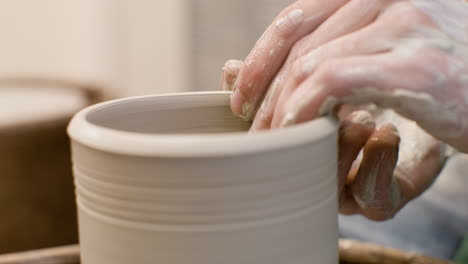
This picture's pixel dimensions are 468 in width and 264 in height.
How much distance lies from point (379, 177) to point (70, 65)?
2.36 meters

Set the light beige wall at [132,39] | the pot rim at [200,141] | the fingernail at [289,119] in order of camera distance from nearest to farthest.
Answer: the pot rim at [200,141], the fingernail at [289,119], the light beige wall at [132,39]

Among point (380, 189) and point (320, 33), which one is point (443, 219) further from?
point (320, 33)

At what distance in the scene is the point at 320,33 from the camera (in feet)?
2.16

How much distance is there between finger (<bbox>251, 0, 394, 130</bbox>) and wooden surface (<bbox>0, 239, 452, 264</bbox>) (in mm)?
290

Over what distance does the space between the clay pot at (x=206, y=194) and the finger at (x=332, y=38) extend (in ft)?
0.32

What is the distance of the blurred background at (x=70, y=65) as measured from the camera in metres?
1.62

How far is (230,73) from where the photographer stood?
2.60ft

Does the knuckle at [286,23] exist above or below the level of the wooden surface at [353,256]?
above

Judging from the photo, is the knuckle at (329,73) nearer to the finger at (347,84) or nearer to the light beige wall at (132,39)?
the finger at (347,84)

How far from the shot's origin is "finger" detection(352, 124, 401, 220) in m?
0.67

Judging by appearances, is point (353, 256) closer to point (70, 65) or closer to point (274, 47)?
point (274, 47)

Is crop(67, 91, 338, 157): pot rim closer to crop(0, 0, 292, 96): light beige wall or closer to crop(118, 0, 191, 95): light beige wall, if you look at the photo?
crop(0, 0, 292, 96): light beige wall

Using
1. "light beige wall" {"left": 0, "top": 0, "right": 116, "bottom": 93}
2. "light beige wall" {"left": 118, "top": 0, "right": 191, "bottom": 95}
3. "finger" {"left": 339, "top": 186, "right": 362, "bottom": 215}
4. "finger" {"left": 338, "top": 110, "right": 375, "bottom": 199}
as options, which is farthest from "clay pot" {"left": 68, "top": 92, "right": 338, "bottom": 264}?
"light beige wall" {"left": 0, "top": 0, "right": 116, "bottom": 93}

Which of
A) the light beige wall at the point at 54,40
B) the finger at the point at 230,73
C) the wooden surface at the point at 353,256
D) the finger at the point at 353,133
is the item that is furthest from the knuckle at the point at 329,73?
the light beige wall at the point at 54,40
